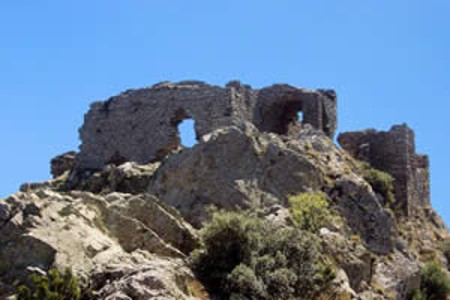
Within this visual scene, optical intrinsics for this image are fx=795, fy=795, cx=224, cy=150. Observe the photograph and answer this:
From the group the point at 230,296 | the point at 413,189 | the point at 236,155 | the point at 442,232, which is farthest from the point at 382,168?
the point at 230,296

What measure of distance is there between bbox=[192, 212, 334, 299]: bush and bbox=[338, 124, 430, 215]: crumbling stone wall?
15.7m

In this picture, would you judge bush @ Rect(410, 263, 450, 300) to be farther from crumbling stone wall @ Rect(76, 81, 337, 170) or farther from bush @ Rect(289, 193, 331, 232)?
crumbling stone wall @ Rect(76, 81, 337, 170)

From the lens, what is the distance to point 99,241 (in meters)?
15.9

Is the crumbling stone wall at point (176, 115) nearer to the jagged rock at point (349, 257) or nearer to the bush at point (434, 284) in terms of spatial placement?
the bush at point (434, 284)

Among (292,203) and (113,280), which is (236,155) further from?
(113,280)

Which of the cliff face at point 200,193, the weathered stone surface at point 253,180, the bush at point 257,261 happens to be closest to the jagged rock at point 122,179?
the cliff face at point 200,193

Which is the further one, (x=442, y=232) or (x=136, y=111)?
(x=442, y=232)

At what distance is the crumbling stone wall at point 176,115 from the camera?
30.7m

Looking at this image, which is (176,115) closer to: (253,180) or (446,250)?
(253,180)

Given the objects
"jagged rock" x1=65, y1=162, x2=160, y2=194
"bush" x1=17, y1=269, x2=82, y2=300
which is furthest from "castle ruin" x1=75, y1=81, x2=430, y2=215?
"bush" x1=17, y1=269, x2=82, y2=300

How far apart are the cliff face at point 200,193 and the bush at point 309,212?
0.35 m

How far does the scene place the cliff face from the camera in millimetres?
15086

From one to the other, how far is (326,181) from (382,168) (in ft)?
26.5

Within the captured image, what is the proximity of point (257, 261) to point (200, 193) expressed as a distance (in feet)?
25.5
